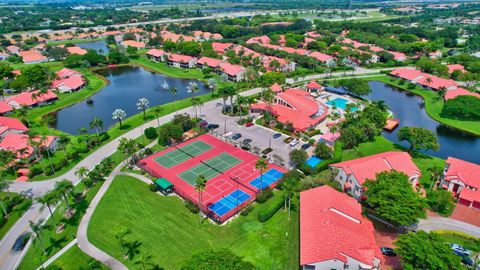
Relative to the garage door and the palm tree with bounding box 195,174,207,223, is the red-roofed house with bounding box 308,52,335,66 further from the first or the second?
the palm tree with bounding box 195,174,207,223

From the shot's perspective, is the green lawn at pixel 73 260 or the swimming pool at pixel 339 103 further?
the swimming pool at pixel 339 103

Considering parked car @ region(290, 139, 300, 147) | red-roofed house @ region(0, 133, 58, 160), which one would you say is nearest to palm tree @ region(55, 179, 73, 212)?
red-roofed house @ region(0, 133, 58, 160)

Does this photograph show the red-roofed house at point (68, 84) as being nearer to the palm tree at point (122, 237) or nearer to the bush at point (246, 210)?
the palm tree at point (122, 237)

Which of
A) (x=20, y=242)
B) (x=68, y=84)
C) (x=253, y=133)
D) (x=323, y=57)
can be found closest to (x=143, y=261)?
(x=20, y=242)

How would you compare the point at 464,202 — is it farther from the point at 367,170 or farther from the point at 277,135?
the point at 277,135

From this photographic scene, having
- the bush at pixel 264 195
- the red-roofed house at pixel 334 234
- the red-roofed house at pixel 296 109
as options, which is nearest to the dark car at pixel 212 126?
the red-roofed house at pixel 296 109
